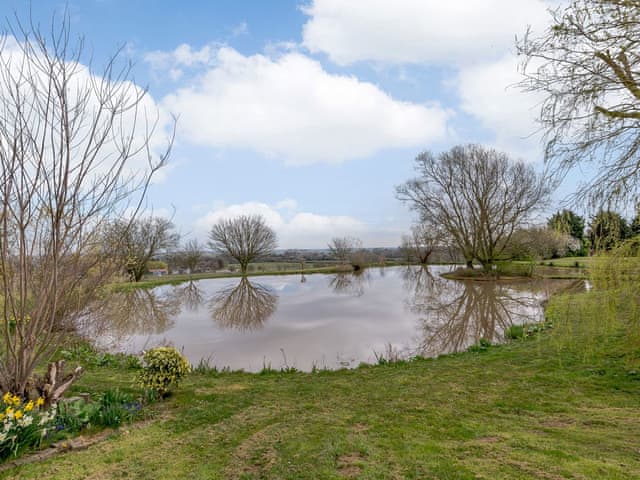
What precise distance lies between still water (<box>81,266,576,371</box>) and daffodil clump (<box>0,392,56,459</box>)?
1.37 meters

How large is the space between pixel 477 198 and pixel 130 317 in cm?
2038

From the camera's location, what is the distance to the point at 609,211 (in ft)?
11.1

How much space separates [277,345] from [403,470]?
563 centimetres

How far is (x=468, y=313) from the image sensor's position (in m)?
10.8

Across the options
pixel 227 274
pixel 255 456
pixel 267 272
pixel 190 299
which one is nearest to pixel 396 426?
pixel 255 456

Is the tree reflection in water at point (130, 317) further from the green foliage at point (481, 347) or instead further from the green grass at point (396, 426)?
the green foliage at point (481, 347)

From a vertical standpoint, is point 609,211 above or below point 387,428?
above

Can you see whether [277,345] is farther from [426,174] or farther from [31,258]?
[426,174]

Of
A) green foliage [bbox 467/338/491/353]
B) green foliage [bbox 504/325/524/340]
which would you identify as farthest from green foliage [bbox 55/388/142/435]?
green foliage [bbox 504/325/524/340]

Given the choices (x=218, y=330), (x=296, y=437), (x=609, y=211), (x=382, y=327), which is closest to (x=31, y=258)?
(x=296, y=437)

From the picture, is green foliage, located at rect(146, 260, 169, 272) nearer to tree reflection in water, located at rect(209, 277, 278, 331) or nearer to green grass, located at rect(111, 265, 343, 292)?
green grass, located at rect(111, 265, 343, 292)

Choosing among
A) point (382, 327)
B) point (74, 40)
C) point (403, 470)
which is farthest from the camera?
point (382, 327)

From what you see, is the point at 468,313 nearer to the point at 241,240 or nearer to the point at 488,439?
the point at 488,439

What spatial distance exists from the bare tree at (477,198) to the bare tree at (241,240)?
14765 mm
